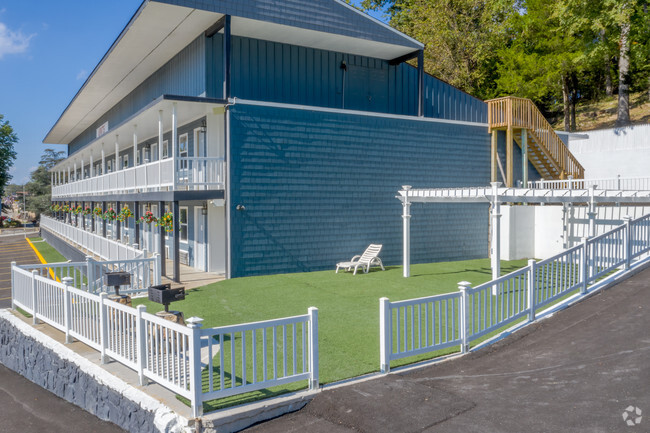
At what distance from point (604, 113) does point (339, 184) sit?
27.8 meters

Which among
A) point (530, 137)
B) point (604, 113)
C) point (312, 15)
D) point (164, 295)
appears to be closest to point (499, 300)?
point (164, 295)

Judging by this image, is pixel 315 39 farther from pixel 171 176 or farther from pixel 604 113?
pixel 604 113

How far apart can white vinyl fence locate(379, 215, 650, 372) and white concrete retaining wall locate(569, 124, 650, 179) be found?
42.1 feet

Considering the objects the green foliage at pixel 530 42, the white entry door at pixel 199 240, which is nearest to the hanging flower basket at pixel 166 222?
the white entry door at pixel 199 240

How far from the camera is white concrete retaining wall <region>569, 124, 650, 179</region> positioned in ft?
74.1

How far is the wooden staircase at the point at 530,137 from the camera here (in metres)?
19.9

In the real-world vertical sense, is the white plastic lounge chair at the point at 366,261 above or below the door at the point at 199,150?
below

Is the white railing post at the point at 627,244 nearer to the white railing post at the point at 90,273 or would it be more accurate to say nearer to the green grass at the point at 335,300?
the green grass at the point at 335,300

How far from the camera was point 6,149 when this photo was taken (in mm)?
60812

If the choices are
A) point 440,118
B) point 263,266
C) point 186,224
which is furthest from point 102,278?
point 440,118

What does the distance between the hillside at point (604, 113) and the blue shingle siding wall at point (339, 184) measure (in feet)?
63.2

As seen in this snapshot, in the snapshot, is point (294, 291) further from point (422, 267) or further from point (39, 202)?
point (39, 202)

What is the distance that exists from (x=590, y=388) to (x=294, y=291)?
774 centimetres

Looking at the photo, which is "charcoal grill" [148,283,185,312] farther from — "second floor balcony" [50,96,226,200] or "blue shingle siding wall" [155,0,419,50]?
"blue shingle siding wall" [155,0,419,50]
